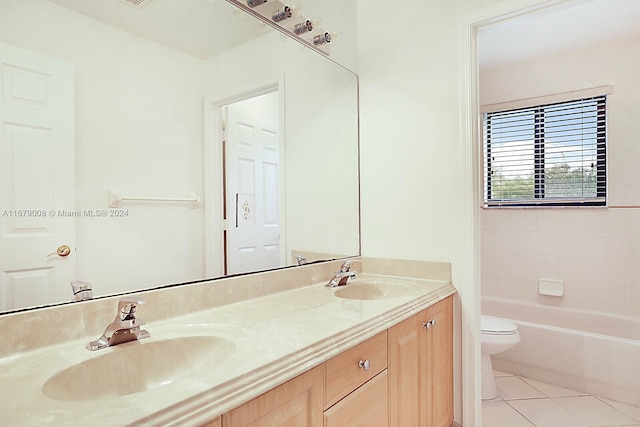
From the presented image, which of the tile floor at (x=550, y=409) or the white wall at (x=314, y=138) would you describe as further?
the tile floor at (x=550, y=409)

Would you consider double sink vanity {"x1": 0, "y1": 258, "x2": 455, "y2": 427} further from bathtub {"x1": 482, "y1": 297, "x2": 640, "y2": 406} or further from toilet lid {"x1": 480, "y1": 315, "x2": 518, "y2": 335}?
bathtub {"x1": 482, "y1": 297, "x2": 640, "y2": 406}

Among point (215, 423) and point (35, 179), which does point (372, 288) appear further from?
point (35, 179)

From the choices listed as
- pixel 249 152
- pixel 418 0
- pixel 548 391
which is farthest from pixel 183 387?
pixel 548 391

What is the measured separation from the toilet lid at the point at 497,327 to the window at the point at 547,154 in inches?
42.5

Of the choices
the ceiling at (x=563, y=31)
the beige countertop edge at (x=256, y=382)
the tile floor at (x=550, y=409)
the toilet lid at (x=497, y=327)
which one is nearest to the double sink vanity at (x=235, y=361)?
the beige countertop edge at (x=256, y=382)

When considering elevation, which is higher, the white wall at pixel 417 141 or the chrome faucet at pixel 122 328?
the white wall at pixel 417 141

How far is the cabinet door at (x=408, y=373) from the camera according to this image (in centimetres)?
130

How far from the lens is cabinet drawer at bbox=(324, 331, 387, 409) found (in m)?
0.99

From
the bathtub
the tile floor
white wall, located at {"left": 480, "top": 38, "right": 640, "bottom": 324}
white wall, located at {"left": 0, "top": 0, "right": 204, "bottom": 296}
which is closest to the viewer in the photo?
white wall, located at {"left": 0, "top": 0, "right": 204, "bottom": 296}

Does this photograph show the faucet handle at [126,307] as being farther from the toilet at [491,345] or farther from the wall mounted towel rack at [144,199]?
the toilet at [491,345]

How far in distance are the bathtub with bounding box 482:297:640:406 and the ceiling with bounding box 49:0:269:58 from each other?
258cm

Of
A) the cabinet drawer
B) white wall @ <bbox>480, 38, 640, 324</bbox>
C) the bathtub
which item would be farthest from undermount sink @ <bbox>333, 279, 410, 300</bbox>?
white wall @ <bbox>480, 38, 640, 324</bbox>

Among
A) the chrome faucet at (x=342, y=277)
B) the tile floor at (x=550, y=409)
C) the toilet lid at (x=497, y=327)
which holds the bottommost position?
the tile floor at (x=550, y=409)

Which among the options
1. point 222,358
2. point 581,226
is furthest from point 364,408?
point 581,226
